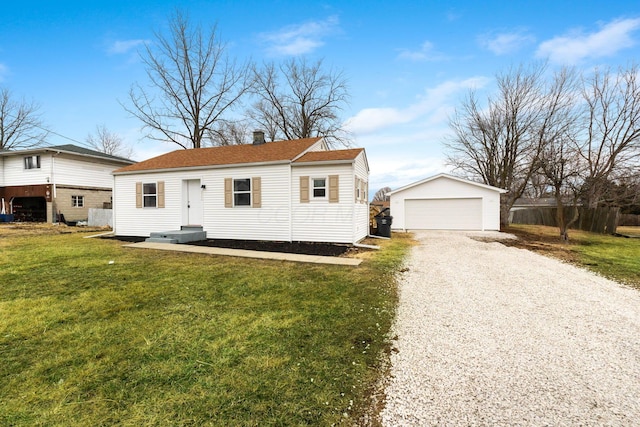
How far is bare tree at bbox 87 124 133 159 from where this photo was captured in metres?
34.2

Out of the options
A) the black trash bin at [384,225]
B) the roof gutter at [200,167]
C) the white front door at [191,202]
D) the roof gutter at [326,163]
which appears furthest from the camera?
the black trash bin at [384,225]

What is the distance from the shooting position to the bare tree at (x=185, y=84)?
21.1m

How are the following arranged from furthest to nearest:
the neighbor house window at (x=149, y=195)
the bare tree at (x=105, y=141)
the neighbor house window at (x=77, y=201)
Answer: the bare tree at (x=105, y=141) → the neighbor house window at (x=77, y=201) → the neighbor house window at (x=149, y=195)

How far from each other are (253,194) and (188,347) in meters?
8.53

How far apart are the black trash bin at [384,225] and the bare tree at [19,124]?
32.8 meters

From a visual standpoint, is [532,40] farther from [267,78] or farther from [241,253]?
[267,78]

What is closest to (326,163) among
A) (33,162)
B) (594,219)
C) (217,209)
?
(217,209)

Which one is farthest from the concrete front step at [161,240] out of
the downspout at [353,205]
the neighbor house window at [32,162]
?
the neighbor house window at [32,162]

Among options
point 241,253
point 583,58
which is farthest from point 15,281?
point 583,58

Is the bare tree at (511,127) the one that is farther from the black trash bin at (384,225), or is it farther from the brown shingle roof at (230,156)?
the brown shingle roof at (230,156)

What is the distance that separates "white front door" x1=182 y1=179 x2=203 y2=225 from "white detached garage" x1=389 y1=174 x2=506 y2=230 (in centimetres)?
1119

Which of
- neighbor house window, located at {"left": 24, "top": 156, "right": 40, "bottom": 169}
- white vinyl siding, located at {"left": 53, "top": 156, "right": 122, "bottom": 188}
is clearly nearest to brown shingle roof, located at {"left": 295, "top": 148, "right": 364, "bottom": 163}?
white vinyl siding, located at {"left": 53, "top": 156, "right": 122, "bottom": 188}

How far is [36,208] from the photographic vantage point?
20.7 meters

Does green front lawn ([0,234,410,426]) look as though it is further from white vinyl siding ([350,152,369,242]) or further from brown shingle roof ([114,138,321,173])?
brown shingle roof ([114,138,321,173])
